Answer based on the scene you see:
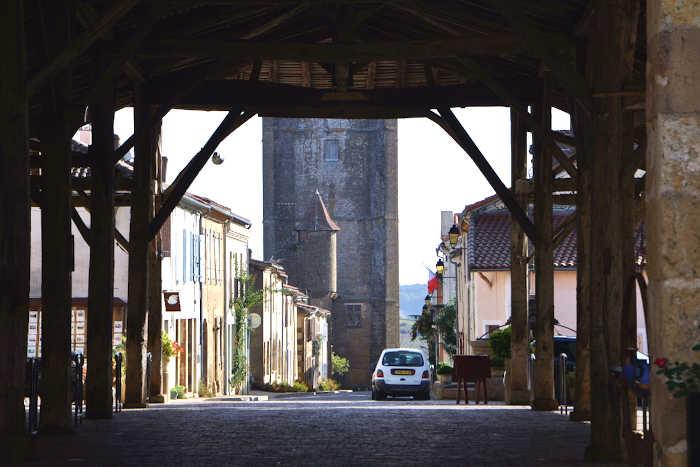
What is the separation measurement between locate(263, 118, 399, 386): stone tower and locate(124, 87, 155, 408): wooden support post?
6694 cm

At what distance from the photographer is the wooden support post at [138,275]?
72.4ft

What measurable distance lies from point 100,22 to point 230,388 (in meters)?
36.3

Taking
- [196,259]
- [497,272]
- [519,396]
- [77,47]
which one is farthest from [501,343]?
[196,259]

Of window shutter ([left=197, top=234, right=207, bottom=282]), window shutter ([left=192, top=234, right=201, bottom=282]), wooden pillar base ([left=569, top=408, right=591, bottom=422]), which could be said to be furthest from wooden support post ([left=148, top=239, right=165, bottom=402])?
window shutter ([left=197, top=234, right=207, bottom=282])

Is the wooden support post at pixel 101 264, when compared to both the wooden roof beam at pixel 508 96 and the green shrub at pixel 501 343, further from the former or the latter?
the green shrub at pixel 501 343

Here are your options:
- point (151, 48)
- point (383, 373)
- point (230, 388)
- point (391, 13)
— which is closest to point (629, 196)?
point (151, 48)

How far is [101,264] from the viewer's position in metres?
18.0

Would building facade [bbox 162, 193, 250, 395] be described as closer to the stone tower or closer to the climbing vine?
the climbing vine

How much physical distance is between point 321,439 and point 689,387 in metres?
8.31

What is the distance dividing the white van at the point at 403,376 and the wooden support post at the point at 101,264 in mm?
13641

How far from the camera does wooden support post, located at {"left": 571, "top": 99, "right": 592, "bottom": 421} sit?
14.4m

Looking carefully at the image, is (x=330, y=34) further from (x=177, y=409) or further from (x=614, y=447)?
(x=614, y=447)

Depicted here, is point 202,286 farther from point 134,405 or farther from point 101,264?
point 101,264

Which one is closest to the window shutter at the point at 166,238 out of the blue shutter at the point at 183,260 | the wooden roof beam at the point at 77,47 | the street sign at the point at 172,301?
the blue shutter at the point at 183,260
